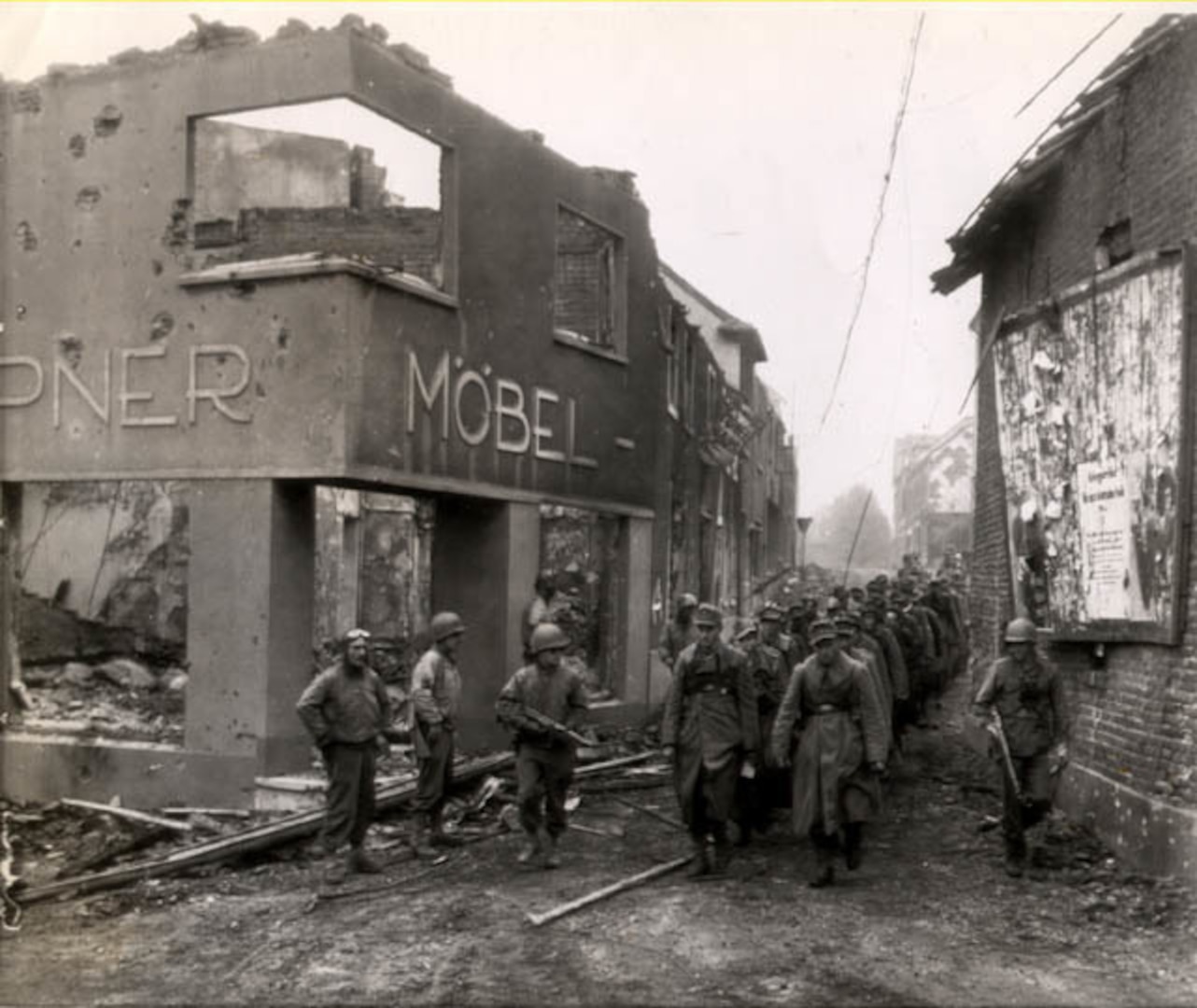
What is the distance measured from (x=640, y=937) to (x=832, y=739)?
2199mm

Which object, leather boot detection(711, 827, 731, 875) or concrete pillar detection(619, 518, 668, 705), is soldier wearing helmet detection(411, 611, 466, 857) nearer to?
leather boot detection(711, 827, 731, 875)

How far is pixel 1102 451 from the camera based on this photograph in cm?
1042

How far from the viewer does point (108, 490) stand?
1816 cm

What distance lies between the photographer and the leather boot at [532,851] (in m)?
9.67

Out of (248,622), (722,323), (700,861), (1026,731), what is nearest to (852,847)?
(700,861)

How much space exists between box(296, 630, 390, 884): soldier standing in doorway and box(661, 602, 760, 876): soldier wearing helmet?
2.13 meters

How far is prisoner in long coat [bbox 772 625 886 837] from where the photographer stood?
8.98m

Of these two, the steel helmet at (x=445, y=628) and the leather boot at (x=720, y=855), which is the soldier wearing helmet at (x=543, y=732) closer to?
the steel helmet at (x=445, y=628)

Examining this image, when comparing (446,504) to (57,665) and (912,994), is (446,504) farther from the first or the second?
(912,994)

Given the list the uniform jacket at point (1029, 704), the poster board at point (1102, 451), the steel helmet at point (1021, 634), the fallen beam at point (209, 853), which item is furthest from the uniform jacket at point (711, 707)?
the fallen beam at point (209, 853)

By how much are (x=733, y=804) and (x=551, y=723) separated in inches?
64.6

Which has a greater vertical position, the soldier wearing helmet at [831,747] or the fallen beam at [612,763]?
the soldier wearing helmet at [831,747]

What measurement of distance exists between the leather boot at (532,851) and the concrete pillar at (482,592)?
174 inches

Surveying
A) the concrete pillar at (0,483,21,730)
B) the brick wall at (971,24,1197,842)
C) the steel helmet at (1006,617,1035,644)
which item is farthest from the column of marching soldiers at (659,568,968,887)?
the concrete pillar at (0,483,21,730)
